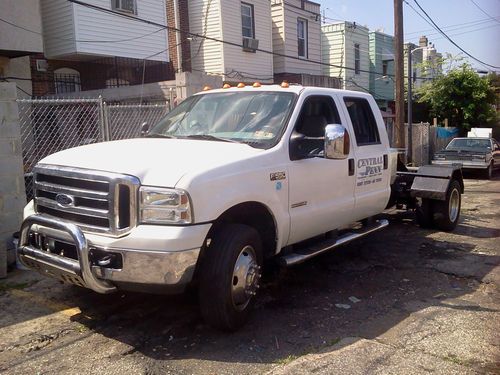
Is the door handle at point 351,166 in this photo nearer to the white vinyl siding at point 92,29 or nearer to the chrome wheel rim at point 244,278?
the chrome wheel rim at point 244,278

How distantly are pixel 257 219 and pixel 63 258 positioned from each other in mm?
1670

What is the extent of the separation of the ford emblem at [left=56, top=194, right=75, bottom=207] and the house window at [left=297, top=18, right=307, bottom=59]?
2014 cm

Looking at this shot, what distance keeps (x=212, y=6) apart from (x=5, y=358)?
1643 cm

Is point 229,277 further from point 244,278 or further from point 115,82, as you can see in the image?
point 115,82

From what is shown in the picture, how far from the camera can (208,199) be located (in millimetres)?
3812

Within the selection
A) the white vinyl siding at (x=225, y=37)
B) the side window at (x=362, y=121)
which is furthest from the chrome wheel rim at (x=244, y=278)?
the white vinyl siding at (x=225, y=37)

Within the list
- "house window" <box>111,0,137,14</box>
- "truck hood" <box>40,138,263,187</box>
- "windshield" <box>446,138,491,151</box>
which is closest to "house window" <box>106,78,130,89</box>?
"house window" <box>111,0,137,14</box>

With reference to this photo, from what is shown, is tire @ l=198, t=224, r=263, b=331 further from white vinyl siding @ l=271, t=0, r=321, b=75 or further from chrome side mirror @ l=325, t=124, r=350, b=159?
white vinyl siding @ l=271, t=0, r=321, b=75

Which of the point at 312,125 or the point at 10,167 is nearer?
the point at 312,125

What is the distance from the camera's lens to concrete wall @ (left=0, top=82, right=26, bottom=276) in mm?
6000

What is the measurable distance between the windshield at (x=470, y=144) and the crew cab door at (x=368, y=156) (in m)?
13.8

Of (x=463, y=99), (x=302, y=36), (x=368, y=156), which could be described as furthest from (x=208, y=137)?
(x=463, y=99)

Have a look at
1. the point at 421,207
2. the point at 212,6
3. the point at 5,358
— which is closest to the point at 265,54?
the point at 212,6

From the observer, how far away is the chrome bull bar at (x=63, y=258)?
3.71m
